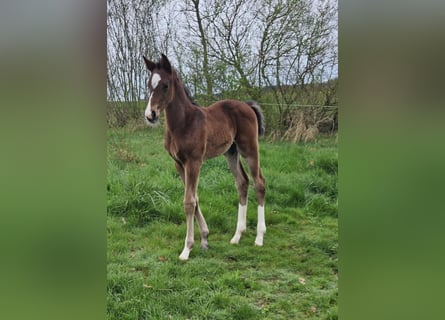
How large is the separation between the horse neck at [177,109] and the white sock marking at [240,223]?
602 millimetres

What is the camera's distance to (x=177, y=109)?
2.39 m

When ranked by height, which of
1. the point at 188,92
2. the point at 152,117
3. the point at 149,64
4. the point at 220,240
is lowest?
the point at 220,240

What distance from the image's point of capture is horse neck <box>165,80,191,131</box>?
7.82ft

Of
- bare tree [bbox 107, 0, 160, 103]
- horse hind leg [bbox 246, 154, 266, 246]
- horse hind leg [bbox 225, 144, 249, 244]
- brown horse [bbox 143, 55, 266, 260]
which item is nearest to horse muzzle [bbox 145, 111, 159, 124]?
brown horse [bbox 143, 55, 266, 260]

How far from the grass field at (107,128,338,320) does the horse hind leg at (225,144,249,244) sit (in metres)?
0.03

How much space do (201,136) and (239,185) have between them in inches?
14.5

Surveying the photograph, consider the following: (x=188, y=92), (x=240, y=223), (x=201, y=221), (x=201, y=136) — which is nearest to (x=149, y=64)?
(x=188, y=92)

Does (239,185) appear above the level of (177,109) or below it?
below

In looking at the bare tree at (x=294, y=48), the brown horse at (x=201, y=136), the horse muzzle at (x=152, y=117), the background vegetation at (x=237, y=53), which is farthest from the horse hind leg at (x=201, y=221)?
the bare tree at (x=294, y=48)

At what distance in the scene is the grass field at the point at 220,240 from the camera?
2.28 metres

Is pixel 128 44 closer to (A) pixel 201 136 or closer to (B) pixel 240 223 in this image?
(A) pixel 201 136
